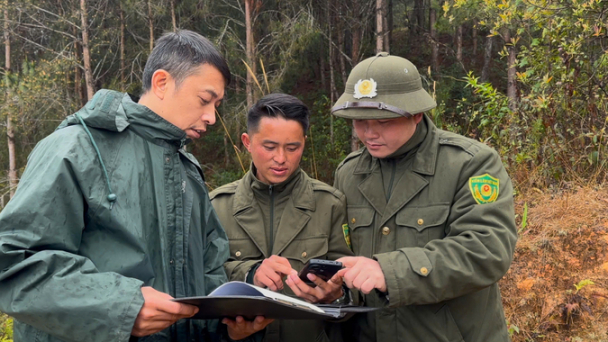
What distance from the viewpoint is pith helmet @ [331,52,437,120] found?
2.28m

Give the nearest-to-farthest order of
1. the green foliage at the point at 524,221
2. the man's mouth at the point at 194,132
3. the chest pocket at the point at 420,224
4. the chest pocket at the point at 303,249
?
the man's mouth at the point at 194,132 → the chest pocket at the point at 420,224 → the chest pocket at the point at 303,249 → the green foliage at the point at 524,221

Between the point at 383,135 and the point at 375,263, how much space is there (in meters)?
0.60

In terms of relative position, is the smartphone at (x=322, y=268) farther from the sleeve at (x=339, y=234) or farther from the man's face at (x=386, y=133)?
the man's face at (x=386, y=133)

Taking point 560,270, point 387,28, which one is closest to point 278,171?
point 560,270

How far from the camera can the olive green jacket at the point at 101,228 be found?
1.47 metres

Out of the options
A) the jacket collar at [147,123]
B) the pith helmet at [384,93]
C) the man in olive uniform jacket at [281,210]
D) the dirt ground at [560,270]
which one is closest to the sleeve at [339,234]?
the man in olive uniform jacket at [281,210]

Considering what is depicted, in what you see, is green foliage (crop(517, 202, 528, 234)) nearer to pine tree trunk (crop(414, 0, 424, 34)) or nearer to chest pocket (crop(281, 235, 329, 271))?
chest pocket (crop(281, 235, 329, 271))

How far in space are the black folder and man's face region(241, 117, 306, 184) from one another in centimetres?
82

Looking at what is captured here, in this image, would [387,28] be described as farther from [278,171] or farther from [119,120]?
[119,120]

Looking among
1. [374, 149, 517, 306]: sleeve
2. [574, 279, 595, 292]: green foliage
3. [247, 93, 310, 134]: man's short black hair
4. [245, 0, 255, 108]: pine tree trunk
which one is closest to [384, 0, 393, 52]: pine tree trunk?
[245, 0, 255, 108]: pine tree trunk

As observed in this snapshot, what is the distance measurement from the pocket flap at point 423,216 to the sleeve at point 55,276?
121cm

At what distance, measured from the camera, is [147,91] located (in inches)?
76.6

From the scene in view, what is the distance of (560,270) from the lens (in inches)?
170

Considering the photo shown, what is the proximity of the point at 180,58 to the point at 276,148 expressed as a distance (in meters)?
0.80
